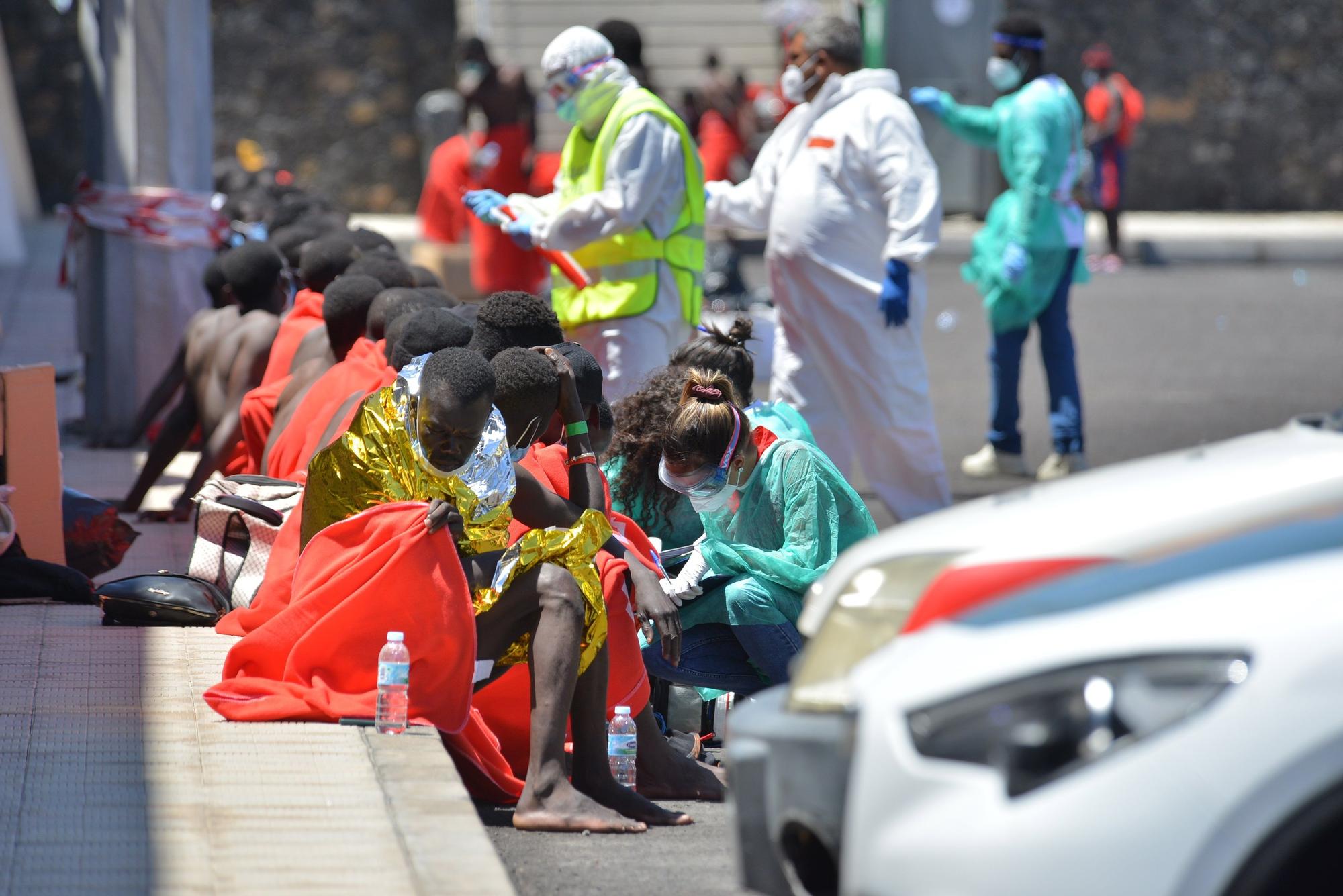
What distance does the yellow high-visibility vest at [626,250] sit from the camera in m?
7.11

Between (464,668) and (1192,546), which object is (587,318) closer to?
(464,668)

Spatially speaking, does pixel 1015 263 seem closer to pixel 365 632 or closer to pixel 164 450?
pixel 164 450

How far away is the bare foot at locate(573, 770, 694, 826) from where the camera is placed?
435cm

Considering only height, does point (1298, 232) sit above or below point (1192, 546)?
below

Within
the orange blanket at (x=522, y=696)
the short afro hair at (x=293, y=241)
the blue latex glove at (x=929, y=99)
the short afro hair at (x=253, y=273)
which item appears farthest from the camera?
the blue latex glove at (x=929, y=99)

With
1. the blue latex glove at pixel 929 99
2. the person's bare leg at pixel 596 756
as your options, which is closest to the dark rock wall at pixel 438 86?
the blue latex glove at pixel 929 99

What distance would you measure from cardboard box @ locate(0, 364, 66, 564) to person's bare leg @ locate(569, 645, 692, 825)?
228cm

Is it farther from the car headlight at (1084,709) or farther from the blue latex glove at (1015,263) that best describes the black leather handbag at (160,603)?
the blue latex glove at (1015,263)

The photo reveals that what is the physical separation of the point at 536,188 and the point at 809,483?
11.2 metres

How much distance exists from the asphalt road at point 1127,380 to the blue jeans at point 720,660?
0.51 metres

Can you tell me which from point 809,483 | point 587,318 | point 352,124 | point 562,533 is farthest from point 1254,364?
point 352,124

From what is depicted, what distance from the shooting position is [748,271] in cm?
1794

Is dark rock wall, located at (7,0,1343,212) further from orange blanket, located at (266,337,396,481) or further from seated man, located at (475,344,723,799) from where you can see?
seated man, located at (475,344,723,799)

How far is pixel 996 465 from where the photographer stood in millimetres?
9359
